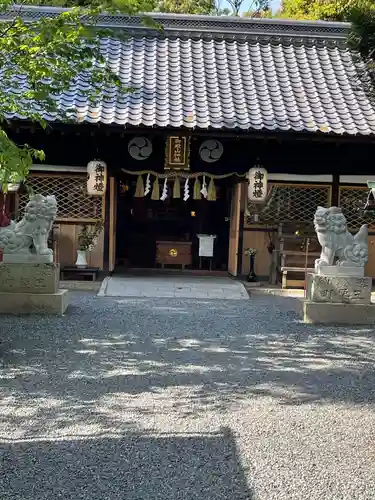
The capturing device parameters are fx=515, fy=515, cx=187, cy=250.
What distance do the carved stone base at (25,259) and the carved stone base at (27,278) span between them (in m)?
0.05

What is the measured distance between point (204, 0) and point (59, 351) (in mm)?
25078

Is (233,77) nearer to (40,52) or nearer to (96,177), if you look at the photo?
(96,177)

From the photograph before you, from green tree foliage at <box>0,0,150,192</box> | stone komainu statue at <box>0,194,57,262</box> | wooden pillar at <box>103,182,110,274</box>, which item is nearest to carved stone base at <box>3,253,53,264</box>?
stone komainu statue at <box>0,194,57,262</box>

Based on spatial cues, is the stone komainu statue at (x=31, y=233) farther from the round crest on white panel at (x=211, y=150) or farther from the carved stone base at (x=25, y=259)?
the round crest on white panel at (x=211, y=150)

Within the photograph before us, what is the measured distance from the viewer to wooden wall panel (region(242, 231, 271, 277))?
1147 cm

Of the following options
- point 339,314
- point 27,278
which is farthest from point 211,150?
point 27,278

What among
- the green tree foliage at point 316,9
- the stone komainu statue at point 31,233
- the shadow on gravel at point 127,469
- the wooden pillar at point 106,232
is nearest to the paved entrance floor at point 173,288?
the wooden pillar at point 106,232

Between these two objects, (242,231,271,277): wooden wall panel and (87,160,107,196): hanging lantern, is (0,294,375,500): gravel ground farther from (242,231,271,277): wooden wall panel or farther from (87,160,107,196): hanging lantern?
(242,231,271,277): wooden wall panel

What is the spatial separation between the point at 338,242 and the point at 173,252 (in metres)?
5.78

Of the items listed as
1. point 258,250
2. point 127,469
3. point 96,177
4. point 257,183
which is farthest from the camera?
point 258,250

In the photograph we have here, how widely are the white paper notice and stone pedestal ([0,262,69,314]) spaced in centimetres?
535

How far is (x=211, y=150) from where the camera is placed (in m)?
11.0

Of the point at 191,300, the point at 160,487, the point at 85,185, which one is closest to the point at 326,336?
the point at 191,300

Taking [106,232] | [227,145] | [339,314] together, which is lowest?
[339,314]
